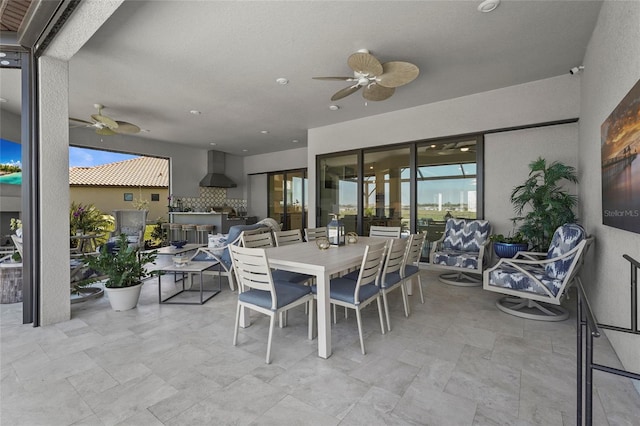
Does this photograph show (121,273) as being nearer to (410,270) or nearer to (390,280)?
(390,280)

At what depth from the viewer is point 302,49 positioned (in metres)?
3.16

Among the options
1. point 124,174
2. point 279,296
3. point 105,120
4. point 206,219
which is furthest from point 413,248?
point 124,174

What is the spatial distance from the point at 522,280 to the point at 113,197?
12.2 m

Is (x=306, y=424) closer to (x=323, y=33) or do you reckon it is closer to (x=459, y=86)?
(x=323, y=33)

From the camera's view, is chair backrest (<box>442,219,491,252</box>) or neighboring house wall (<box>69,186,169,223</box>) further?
neighboring house wall (<box>69,186,169,223</box>)

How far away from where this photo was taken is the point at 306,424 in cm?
149

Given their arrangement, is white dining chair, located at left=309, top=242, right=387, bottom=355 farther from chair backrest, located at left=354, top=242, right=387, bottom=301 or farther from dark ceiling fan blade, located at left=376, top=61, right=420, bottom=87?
dark ceiling fan blade, located at left=376, top=61, right=420, bottom=87

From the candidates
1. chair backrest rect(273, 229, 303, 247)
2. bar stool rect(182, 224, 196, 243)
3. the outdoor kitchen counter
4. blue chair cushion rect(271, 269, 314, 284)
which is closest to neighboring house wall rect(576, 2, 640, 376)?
blue chair cushion rect(271, 269, 314, 284)

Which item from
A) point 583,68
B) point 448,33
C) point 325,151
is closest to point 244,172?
point 325,151

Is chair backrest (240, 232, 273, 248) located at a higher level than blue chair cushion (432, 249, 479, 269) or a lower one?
higher

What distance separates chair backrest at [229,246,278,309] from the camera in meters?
2.07

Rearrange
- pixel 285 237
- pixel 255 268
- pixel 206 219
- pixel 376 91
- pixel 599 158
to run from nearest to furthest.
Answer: pixel 255 268 → pixel 599 158 → pixel 376 91 → pixel 285 237 → pixel 206 219

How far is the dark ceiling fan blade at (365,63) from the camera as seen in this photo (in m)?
2.73

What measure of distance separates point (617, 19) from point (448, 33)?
4.06 ft
